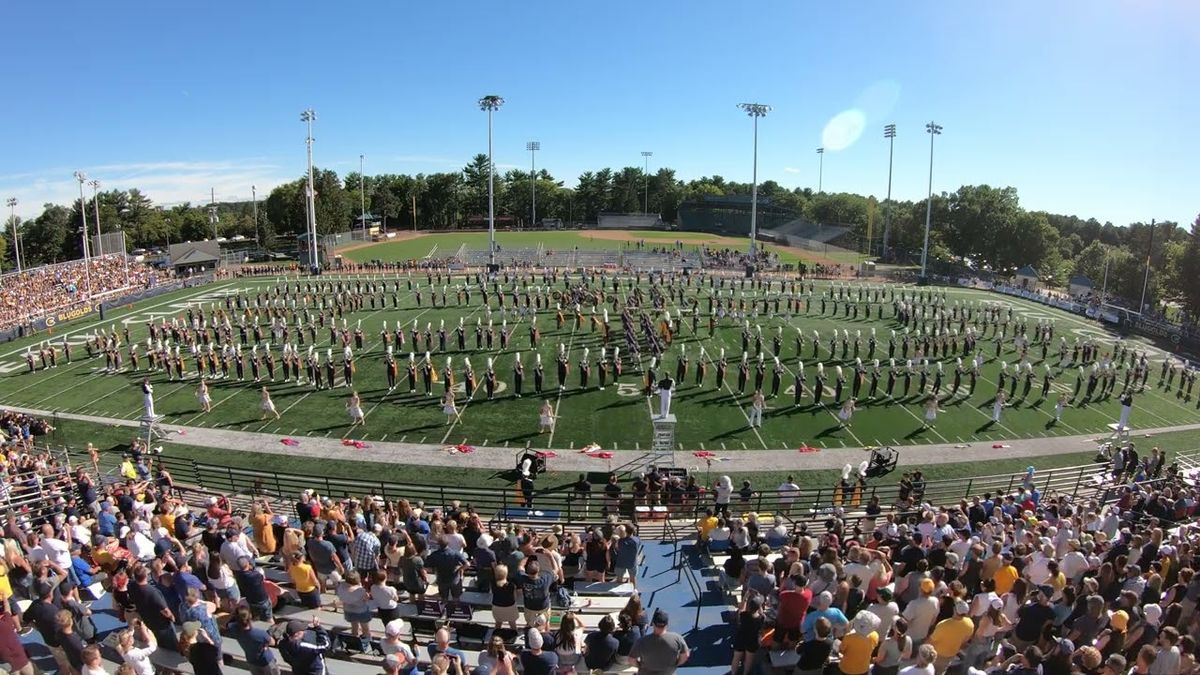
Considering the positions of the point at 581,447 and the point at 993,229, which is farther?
the point at 993,229

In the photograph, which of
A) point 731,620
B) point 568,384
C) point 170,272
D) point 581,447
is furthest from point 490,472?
point 170,272

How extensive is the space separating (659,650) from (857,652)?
1.55m

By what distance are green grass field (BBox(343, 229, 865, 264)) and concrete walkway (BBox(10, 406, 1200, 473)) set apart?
51.2 meters

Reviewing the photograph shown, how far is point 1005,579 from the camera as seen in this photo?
770 cm

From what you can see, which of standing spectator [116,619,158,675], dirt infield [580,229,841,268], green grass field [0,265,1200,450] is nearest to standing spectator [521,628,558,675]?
standing spectator [116,619,158,675]

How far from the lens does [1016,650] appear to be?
668 centimetres

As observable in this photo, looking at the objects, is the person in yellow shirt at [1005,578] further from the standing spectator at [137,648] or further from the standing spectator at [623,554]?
the standing spectator at [137,648]

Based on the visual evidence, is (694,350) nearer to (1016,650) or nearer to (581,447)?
(581,447)

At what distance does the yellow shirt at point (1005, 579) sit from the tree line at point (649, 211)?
47.6m

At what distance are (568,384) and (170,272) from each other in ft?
147

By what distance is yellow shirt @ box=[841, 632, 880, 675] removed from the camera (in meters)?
5.70

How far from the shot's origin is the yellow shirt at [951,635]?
6.11m

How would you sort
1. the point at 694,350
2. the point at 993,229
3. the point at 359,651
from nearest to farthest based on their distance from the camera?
the point at 359,651 < the point at 694,350 < the point at 993,229

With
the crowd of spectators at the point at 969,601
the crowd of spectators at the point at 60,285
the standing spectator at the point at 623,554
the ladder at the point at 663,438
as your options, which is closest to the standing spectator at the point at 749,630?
the crowd of spectators at the point at 969,601
